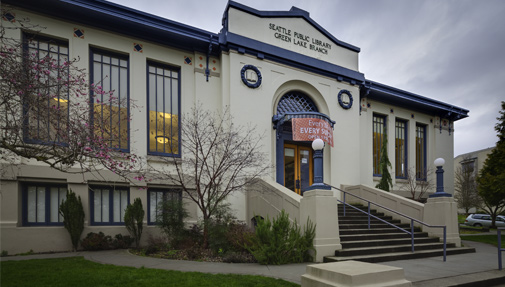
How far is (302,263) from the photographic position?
28.4 ft

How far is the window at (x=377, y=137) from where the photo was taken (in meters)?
18.1

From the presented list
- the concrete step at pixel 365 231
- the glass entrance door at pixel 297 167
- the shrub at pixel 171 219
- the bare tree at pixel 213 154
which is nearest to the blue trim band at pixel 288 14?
the bare tree at pixel 213 154

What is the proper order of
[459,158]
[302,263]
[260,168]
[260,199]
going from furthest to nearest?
1. [459,158]
2. [260,168]
3. [260,199]
4. [302,263]

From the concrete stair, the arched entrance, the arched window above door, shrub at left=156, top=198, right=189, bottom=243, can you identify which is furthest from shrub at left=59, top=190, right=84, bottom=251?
the arched window above door

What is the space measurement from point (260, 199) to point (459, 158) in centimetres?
6260

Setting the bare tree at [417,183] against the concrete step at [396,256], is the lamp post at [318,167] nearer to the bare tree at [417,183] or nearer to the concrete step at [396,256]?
the concrete step at [396,256]

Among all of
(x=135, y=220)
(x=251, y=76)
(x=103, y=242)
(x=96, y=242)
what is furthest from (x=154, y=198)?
(x=251, y=76)

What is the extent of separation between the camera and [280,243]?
8477 mm

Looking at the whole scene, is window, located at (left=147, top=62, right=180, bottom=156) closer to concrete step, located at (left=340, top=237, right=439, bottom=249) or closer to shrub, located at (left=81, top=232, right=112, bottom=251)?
shrub, located at (left=81, top=232, right=112, bottom=251)

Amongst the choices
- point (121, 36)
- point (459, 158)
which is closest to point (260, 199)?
point (121, 36)

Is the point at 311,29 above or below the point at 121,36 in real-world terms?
above

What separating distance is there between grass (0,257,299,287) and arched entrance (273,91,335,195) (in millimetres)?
8019

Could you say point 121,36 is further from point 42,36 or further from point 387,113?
point 387,113

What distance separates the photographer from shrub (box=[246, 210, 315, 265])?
27.5 ft
